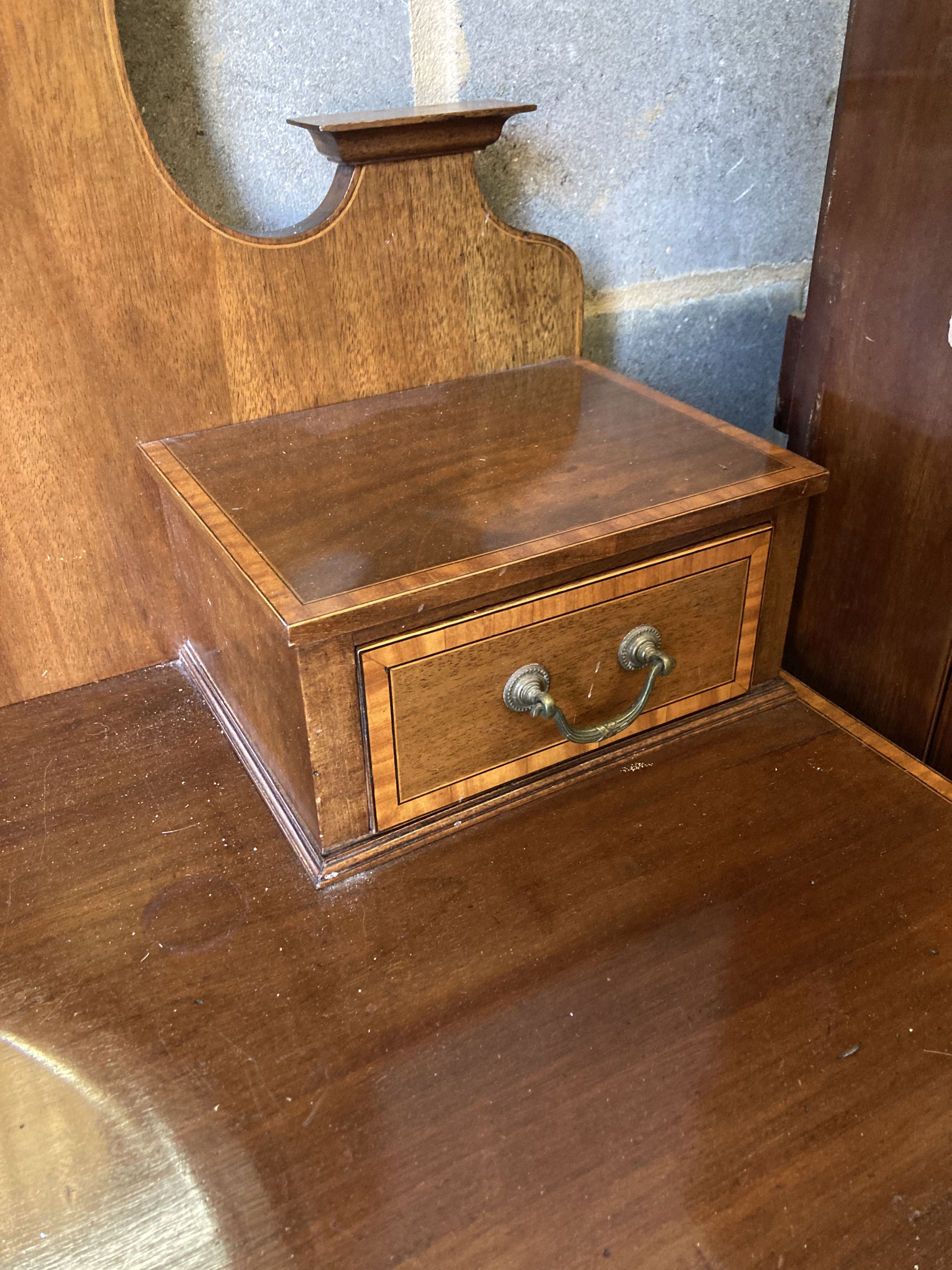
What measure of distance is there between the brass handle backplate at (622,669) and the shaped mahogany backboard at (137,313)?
34 cm

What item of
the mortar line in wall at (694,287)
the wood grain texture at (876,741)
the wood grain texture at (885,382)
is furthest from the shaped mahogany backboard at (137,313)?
the wood grain texture at (876,741)

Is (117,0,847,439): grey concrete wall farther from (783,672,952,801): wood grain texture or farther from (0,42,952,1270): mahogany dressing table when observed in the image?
(783,672,952,801): wood grain texture

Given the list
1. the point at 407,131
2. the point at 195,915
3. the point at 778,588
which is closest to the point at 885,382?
the point at 778,588

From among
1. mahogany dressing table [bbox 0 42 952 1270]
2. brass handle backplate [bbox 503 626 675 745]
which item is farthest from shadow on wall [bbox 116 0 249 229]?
brass handle backplate [bbox 503 626 675 745]

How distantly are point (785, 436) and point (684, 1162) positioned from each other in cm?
96

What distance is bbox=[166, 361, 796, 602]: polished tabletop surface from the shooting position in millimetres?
644

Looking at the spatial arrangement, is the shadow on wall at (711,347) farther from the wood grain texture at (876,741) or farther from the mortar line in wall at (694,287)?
the wood grain texture at (876,741)

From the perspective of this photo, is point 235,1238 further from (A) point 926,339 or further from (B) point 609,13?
(B) point 609,13

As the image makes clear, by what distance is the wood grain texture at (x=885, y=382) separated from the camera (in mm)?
775

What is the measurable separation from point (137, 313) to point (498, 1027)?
58cm

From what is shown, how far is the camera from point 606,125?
98 centimetres

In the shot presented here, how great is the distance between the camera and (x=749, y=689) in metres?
0.82

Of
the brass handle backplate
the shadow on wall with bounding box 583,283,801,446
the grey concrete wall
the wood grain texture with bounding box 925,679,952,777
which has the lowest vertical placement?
the wood grain texture with bounding box 925,679,952,777

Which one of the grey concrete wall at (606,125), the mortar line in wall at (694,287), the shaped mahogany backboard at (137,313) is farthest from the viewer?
the mortar line in wall at (694,287)
